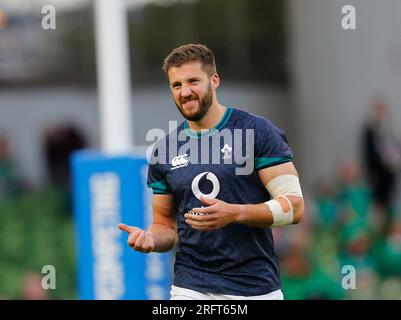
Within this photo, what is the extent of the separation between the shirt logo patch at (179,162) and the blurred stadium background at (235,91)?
954 centimetres

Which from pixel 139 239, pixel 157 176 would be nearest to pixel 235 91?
pixel 157 176

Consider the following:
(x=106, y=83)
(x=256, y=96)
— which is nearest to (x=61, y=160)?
(x=256, y=96)

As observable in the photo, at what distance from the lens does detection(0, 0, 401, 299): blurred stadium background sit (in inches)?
601

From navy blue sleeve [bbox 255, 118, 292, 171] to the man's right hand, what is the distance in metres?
0.52

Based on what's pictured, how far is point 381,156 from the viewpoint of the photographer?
16000mm

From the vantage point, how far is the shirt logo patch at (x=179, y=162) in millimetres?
4738

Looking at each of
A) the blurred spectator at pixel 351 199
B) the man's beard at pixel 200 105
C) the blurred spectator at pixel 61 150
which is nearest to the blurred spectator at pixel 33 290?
the blurred spectator at pixel 351 199

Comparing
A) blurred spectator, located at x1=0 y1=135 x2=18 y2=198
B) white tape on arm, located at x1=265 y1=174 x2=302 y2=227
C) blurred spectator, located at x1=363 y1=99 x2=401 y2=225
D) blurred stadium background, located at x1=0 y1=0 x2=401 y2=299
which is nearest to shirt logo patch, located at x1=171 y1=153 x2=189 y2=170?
white tape on arm, located at x1=265 y1=174 x2=302 y2=227

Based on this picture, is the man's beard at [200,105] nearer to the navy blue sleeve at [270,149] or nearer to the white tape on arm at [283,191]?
the navy blue sleeve at [270,149]

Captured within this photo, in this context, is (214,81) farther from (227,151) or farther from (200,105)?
(227,151)

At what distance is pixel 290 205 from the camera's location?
4.71 metres

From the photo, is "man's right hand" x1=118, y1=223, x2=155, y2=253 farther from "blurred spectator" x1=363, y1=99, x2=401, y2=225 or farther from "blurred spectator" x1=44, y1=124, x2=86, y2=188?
"blurred spectator" x1=44, y1=124, x2=86, y2=188

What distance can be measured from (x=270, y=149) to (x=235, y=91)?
10625mm
